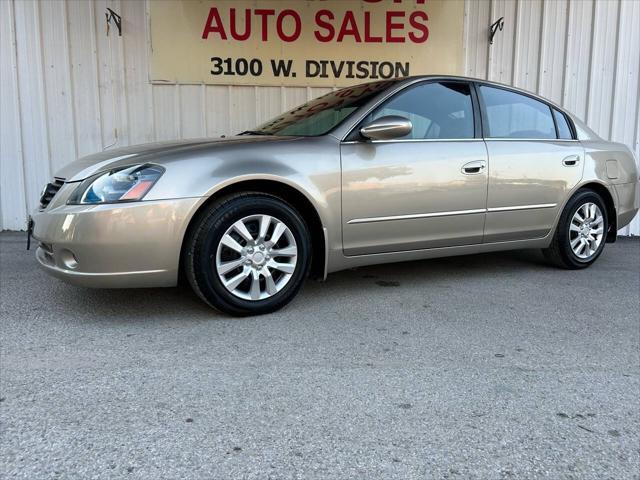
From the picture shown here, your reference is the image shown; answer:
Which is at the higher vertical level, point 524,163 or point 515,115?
point 515,115

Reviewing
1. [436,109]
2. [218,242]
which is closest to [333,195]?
[218,242]

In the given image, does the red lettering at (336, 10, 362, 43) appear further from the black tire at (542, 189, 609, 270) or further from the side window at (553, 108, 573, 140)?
the black tire at (542, 189, 609, 270)

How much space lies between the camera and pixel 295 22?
645 cm

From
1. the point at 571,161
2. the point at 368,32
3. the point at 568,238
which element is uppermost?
the point at 368,32

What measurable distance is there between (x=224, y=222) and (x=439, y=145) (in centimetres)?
165

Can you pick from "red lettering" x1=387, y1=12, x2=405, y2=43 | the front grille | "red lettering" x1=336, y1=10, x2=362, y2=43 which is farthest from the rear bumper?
the front grille

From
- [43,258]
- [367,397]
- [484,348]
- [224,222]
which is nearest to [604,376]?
[484,348]

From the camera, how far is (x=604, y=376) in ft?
8.68

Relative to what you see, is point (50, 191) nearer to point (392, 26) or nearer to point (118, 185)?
point (118, 185)

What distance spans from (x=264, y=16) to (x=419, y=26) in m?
1.86

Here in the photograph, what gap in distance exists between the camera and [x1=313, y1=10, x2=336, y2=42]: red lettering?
6.46m

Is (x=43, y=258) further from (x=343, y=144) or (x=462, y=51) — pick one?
(x=462, y=51)

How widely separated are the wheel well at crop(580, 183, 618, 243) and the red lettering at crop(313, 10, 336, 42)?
11.3ft

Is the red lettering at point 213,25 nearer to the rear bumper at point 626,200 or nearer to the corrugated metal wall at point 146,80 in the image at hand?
the corrugated metal wall at point 146,80
